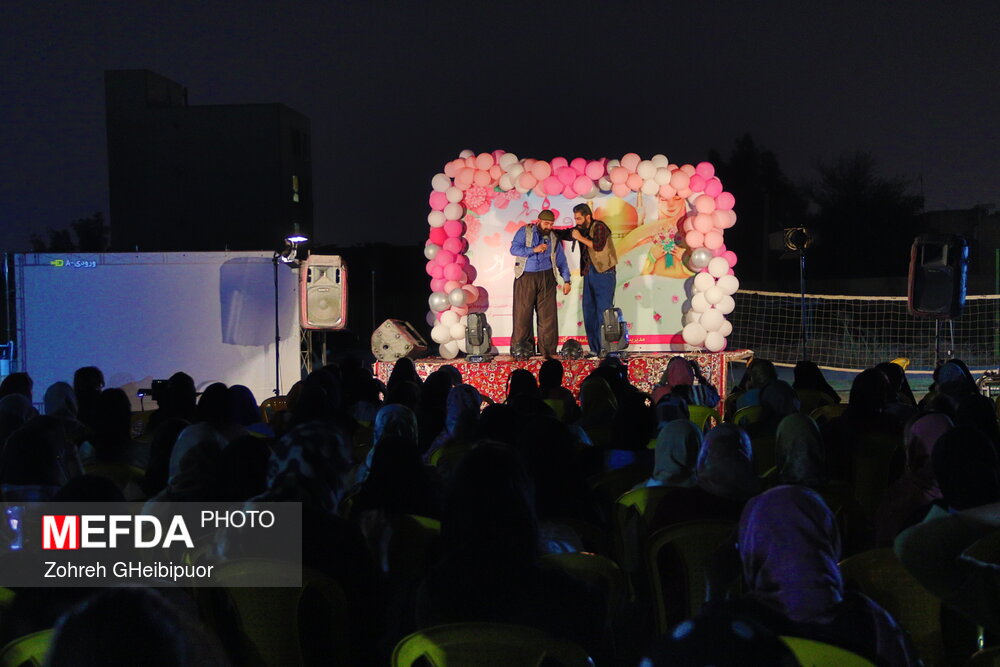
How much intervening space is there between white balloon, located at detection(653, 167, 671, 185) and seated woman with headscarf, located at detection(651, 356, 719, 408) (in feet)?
17.1

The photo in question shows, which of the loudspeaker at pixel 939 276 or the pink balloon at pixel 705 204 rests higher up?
the pink balloon at pixel 705 204

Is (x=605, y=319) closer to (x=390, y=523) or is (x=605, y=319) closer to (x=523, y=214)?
(x=523, y=214)

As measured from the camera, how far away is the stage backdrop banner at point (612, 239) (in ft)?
38.3

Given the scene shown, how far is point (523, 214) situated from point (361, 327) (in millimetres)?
9677

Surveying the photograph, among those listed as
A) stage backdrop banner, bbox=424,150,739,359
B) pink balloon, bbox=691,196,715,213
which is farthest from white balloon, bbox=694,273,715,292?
pink balloon, bbox=691,196,715,213

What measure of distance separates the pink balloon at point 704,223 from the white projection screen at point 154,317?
16.6ft

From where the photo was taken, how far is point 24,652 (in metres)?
1.73

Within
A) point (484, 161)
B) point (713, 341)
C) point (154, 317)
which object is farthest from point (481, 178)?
point (154, 317)

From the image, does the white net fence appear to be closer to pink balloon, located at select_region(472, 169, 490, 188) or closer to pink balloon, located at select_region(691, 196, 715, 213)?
pink balloon, located at select_region(691, 196, 715, 213)

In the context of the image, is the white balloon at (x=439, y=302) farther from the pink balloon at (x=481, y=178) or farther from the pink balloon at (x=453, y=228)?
the pink balloon at (x=481, y=178)

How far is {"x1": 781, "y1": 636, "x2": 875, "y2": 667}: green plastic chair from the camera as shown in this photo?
1643 mm

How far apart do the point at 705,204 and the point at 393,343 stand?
4.31 m

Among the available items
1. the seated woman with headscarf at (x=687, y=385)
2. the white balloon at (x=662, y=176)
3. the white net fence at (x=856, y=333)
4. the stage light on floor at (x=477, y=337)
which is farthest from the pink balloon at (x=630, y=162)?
the white net fence at (x=856, y=333)

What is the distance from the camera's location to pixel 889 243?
27078 mm
